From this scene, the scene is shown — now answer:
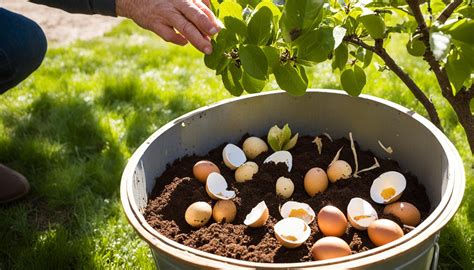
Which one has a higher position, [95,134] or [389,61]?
[389,61]

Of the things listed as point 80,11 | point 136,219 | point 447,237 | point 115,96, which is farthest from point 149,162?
point 115,96

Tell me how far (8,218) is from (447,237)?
151 cm

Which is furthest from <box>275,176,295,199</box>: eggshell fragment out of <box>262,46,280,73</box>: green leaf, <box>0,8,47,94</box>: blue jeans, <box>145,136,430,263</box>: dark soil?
<box>0,8,47,94</box>: blue jeans

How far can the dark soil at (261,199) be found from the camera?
1236mm

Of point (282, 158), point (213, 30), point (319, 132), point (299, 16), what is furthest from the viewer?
point (319, 132)

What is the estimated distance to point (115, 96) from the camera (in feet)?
9.13

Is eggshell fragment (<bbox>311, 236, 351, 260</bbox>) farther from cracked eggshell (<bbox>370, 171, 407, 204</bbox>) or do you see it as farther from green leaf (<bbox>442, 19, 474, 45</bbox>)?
green leaf (<bbox>442, 19, 474, 45</bbox>)

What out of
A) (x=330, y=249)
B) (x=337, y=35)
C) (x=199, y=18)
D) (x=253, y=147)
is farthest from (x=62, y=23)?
(x=330, y=249)

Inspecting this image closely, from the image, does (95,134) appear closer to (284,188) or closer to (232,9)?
(284,188)

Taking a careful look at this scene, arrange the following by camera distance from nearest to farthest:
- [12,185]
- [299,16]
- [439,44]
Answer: [439,44] < [299,16] < [12,185]

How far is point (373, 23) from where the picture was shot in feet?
4.06

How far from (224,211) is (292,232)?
22cm

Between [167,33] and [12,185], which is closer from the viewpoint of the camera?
[167,33]

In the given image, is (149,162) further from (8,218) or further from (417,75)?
(417,75)
